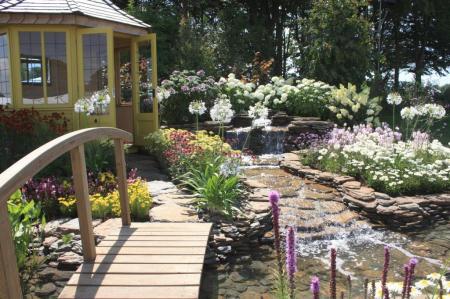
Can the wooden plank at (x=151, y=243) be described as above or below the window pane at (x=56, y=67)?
below

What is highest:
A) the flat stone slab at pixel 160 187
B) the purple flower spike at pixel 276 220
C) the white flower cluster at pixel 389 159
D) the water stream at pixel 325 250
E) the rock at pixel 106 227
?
the purple flower spike at pixel 276 220

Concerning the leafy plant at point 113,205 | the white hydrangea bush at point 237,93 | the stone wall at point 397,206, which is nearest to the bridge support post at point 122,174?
the leafy plant at point 113,205

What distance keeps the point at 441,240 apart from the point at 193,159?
3414mm

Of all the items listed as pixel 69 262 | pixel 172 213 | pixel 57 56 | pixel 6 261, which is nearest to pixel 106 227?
pixel 69 262

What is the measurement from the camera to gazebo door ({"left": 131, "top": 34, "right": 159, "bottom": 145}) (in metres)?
9.27

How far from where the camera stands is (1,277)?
1.92m

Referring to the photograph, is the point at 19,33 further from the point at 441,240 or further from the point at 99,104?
the point at 441,240

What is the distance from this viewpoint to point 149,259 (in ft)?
11.7

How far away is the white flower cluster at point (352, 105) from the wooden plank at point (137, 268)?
8.83m

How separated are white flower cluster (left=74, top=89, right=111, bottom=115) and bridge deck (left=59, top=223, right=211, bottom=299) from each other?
3299mm

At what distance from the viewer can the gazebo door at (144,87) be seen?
9.27 metres

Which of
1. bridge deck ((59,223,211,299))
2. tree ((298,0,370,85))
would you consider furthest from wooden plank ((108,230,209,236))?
tree ((298,0,370,85))

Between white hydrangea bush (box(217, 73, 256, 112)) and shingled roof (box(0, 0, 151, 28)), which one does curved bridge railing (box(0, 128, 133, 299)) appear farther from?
white hydrangea bush (box(217, 73, 256, 112))

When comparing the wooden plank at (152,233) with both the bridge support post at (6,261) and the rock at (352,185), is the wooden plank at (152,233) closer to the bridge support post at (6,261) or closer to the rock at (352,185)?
the bridge support post at (6,261)
